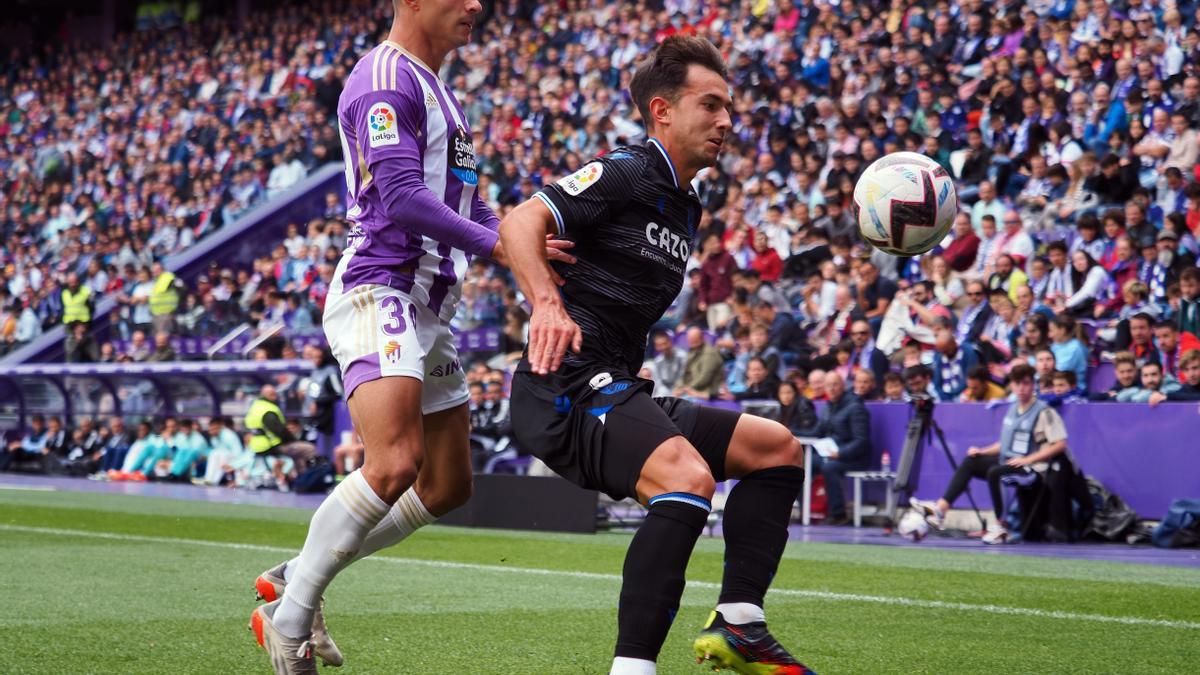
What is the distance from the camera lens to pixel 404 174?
4.67m

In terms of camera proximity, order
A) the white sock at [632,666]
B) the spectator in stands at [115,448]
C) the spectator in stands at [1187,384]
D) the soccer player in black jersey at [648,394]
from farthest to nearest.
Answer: the spectator in stands at [115,448], the spectator in stands at [1187,384], the soccer player in black jersey at [648,394], the white sock at [632,666]

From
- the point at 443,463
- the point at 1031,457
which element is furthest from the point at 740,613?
the point at 1031,457

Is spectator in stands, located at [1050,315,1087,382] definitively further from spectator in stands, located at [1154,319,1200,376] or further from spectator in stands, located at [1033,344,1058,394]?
spectator in stands, located at [1154,319,1200,376]

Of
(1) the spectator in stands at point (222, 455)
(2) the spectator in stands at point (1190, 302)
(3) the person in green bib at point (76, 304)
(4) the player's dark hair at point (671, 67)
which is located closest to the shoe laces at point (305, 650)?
(4) the player's dark hair at point (671, 67)

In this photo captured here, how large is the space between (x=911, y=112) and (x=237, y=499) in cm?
933

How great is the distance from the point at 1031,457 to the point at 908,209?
712cm

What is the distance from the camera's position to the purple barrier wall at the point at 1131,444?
11852 millimetres

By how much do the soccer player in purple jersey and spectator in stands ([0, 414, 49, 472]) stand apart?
20348 millimetres

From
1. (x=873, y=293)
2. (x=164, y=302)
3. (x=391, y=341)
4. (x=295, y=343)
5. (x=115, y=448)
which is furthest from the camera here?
(x=164, y=302)

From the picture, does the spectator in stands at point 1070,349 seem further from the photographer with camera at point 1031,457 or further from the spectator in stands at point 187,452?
the spectator in stands at point 187,452

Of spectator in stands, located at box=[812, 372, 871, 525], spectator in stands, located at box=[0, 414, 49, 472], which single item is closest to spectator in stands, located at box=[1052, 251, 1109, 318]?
spectator in stands, located at box=[812, 372, 871, 525]

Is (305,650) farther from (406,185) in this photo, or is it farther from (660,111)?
(660,111)

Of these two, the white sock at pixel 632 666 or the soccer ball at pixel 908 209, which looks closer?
the white sock at pixel 632 666

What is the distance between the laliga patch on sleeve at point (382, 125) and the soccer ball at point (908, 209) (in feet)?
6.15
